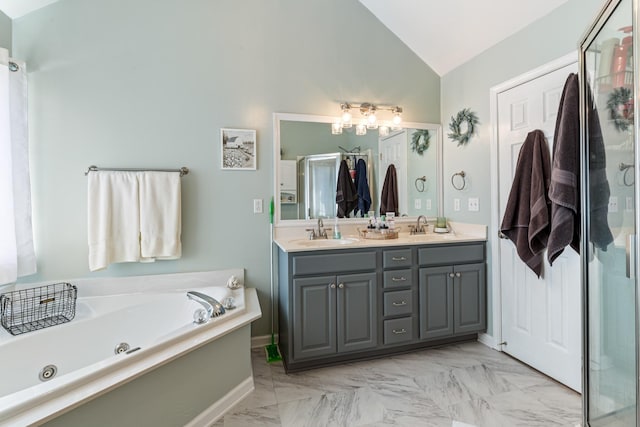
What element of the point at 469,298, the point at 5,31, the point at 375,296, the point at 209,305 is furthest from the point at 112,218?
the point at 469,298

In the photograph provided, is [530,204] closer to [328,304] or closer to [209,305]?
A: [328,304]

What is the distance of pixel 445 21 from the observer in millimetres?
2393

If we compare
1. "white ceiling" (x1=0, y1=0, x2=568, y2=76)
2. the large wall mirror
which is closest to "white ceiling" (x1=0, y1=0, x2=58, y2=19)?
"white ceiling" (x1=0, y1=0, x2=568, y2=76)

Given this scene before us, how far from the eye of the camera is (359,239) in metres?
2.45

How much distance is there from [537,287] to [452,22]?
6.90 ft

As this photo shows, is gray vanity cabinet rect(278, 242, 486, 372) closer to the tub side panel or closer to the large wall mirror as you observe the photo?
the tub side panel

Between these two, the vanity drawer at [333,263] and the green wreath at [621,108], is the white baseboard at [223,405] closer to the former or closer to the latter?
the vanity drawer at [333,263]

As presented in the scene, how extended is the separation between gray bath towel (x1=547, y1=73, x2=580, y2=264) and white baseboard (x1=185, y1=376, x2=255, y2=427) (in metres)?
2.03

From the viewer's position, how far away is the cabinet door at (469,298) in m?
2.37

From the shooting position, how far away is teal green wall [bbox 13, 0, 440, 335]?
2.05 metres

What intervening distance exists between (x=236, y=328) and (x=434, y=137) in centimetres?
244

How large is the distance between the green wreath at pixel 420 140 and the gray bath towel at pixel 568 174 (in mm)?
1213

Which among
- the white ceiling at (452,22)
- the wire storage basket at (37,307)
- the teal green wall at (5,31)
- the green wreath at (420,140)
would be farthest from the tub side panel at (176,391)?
Result: the white ceiling at (452,22)

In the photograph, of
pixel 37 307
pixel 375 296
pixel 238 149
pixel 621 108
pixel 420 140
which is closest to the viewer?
pixel 621 108
